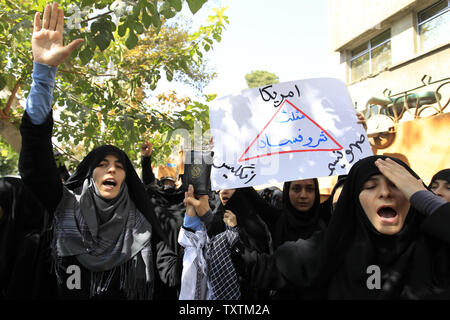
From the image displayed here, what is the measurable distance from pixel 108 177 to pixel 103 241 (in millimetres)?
390

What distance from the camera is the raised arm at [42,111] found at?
171 cm

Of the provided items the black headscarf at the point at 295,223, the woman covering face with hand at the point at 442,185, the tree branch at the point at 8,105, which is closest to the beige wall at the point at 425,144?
the woman covering face with hand at the point at 442,185

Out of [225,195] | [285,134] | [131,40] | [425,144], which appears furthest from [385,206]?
[425,144]

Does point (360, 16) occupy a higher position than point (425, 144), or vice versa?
point (360, 16)

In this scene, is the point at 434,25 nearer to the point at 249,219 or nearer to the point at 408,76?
the point at 408,76

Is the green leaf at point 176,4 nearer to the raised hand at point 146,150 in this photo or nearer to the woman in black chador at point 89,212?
the woman in black chador at point 89,212

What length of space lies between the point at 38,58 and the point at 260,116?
1444 mm

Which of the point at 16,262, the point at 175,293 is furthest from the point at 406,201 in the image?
the point at 16,262

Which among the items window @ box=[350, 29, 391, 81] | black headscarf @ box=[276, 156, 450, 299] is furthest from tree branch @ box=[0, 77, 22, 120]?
window @ box=[350, 29, 391, 81]

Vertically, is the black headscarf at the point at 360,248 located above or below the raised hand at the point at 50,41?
below

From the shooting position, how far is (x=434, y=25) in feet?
29.1

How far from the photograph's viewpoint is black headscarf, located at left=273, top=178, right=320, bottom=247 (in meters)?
2.33

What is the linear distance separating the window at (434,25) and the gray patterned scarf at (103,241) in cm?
937

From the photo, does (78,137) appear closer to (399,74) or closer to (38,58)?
(38,58)
